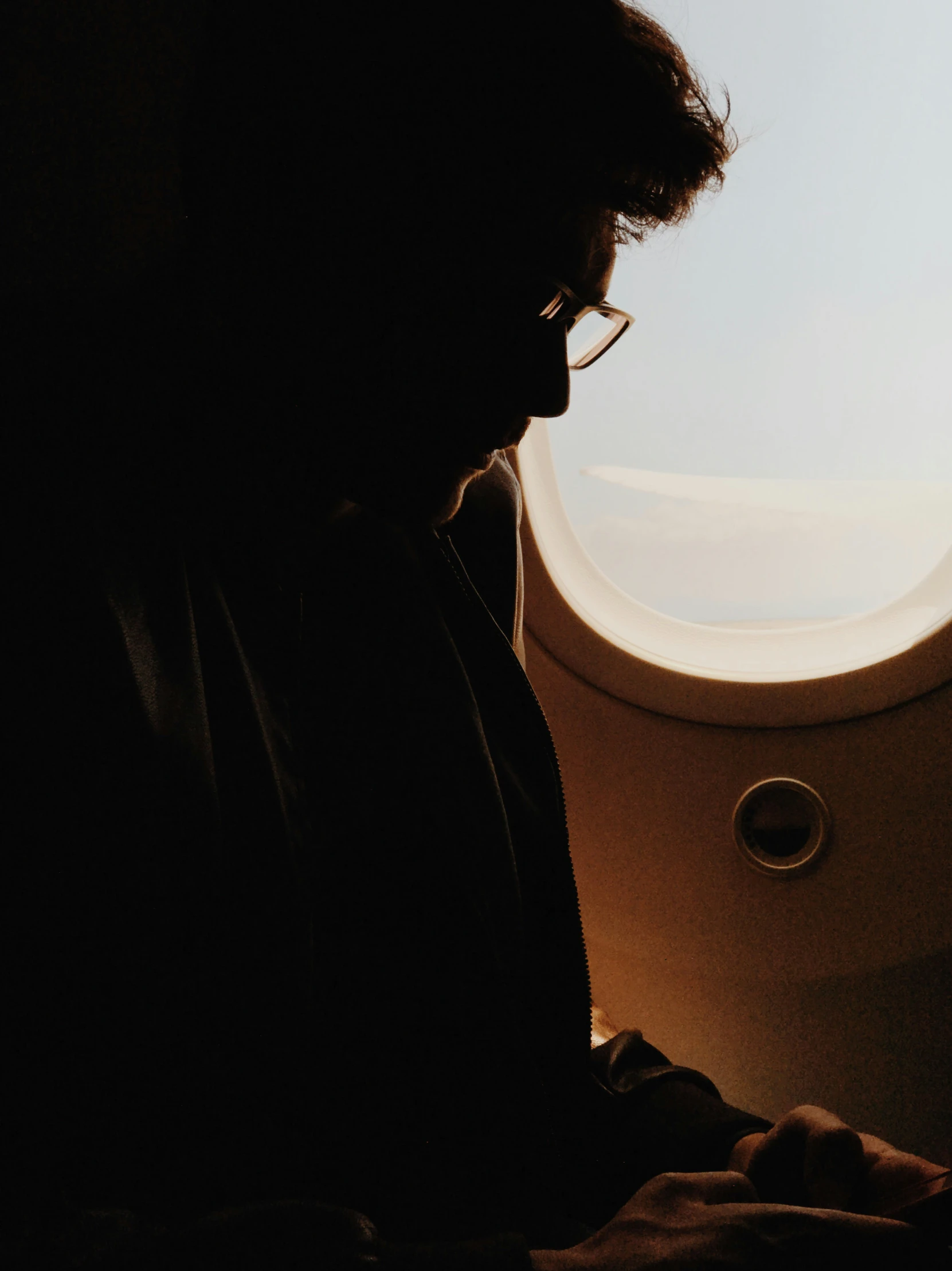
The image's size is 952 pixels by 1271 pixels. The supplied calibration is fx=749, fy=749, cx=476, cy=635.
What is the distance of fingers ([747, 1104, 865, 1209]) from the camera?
76 centimetres

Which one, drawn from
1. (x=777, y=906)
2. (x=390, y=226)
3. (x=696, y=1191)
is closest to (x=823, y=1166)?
(x=696, y=1191)

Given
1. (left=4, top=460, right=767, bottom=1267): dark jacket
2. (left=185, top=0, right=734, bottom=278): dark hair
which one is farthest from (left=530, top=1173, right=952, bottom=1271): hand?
(left=185, top=0, right=734, bottom=278): dark hair

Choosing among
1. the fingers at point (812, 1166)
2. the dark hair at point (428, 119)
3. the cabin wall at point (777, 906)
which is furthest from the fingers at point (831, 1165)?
the cabin wall at point (777, 906)

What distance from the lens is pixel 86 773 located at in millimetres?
634

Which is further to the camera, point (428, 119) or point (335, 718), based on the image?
point (335, 718)

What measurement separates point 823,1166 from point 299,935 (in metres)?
→ 0.59

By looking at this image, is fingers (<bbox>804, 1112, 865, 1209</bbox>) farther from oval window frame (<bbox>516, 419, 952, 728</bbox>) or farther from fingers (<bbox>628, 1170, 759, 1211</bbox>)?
oval window frame (<bbox>516, 419, 952, 728</bbox>)

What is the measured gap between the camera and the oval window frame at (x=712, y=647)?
182 cm

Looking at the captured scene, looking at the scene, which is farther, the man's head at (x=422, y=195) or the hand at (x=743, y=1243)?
the man's head at (x=422, y=195)

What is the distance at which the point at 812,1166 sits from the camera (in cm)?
77

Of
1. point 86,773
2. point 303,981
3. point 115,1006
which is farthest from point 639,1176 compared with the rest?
point 86,773

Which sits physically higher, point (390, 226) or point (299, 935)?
point (390, 226)

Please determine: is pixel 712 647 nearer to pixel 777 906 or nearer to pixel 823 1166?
pixel 777 906

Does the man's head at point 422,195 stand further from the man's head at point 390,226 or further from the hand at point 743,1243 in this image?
the hand at point 743,1243
